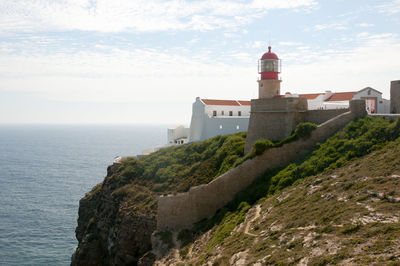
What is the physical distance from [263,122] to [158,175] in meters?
12.5

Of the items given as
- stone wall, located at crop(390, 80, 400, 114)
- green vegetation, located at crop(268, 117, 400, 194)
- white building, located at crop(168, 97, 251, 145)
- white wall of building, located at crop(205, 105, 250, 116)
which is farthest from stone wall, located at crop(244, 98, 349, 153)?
white wall of building, located at crop(205, 105, 250, 116)

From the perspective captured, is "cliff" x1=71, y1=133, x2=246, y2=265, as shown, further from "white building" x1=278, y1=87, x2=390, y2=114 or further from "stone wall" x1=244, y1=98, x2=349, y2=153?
"white building" x1=278, y1=87, x2=390, y2=114

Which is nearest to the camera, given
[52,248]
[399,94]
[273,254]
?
[273,254]

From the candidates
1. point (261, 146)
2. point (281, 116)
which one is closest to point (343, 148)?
point (261, 146)

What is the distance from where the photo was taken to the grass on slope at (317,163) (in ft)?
76.3

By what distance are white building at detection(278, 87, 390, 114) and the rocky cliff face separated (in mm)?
21634

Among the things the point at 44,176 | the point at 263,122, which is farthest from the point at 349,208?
the point at 44,176

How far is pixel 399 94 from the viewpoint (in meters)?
29.9

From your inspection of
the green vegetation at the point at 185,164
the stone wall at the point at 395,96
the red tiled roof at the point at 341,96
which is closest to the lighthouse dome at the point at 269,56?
the green vegetation at the point at 185,164

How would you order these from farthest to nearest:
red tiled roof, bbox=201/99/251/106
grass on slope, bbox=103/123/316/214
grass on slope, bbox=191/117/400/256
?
1. red tiled roof, bbox=201/99/251/106
2. grass on slope, bbox=103/123/316/214
3. grass on slope, bbox=191/117/400/256

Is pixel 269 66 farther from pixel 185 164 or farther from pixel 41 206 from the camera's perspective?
pixel 41 206

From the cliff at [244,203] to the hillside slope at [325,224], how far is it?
2.6 inches

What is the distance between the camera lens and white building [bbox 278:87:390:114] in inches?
1491

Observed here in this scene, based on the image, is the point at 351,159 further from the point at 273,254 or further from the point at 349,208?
the point at 273,254
